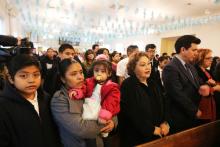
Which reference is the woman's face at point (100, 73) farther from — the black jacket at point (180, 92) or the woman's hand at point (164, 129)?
the black jacket at point (180, 92)

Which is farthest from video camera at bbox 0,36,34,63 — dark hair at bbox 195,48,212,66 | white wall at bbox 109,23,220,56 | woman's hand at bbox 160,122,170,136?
white wall at bbox 109,23,220,56

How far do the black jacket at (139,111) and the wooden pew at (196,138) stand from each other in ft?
0.52

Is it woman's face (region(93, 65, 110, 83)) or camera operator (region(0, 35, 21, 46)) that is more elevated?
camera operator (region(0, 35, 21, 46))

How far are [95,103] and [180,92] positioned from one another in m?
1.06

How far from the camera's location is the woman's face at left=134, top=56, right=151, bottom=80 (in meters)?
1.84

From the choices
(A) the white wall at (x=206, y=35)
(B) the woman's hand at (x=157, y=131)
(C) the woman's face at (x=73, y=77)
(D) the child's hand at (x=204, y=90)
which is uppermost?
(A) the white wall at (x=206, y=35)

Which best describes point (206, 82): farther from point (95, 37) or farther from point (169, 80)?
point (95, 37)

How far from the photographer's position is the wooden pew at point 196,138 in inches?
64.1

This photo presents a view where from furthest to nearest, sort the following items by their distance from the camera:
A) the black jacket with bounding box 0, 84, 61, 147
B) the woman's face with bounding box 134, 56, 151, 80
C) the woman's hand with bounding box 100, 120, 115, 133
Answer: the woman's face with bounding box 134, 56, 151, 80, the woman's hand with bounding box 100, 120, 115, 133, the black jacket with bounding box 0, 84, 61, 147

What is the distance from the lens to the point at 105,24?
36.2ft

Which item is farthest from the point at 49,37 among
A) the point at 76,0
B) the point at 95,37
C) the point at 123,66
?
the point at 123,66

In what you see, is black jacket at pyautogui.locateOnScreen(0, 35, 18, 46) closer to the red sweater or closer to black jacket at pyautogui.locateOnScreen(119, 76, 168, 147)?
the red sweater

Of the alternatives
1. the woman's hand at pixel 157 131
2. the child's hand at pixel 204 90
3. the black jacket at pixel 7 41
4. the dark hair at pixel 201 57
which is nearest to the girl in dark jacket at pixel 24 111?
the black jacket at pixel 7 41

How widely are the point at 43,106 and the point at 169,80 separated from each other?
1.36 meters
